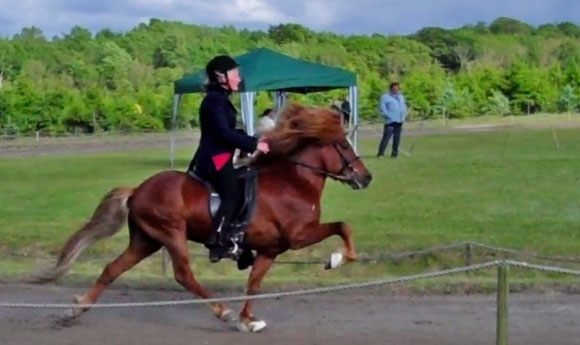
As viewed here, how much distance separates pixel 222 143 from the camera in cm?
1030

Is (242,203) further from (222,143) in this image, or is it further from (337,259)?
(337,259)

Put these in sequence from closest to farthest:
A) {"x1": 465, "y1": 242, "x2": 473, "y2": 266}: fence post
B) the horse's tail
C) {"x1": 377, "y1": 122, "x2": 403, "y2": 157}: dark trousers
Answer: the horse's tail → {"x1": 465, "y1": 242, "x2": 473, "y2": 266}: fence post → {"x1": 377, "y1": 122, "x2": 403, "y2": 157}: dark trousers

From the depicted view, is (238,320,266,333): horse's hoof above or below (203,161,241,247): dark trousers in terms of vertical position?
below

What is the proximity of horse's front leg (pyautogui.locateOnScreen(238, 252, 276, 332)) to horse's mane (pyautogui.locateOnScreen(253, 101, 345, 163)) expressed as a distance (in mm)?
920

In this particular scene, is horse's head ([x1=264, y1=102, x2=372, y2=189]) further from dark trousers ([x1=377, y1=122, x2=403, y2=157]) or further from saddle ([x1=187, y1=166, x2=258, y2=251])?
dark trousers ([x1=377, y1=122, x2=403, y2=157])

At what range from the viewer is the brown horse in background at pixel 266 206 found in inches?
410

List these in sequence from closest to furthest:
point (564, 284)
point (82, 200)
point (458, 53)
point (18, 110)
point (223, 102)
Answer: point (223, 102), point (564, 284), point (82, 200), point (18, 110), point (458, 53)

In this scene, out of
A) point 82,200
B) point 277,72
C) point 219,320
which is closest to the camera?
point 219,320

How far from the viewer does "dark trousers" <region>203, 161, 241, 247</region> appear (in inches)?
405

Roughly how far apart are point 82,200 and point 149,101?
4385 centimetres

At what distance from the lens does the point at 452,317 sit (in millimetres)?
11195

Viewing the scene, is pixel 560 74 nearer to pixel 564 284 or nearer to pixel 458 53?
pixel 458 53

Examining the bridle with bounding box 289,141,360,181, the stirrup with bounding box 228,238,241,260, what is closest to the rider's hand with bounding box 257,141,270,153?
the bridle with bounding box 289,141,360,181

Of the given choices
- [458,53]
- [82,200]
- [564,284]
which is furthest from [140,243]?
[458,53]
